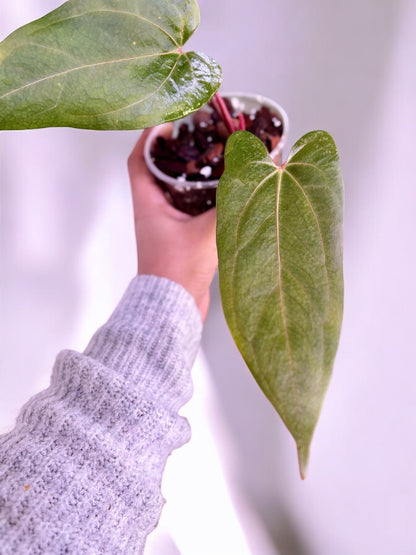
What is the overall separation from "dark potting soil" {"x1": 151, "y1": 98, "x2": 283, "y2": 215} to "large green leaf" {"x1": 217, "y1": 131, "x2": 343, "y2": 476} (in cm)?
23

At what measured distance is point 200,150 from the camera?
2.37ft

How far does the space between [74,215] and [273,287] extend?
1.62ft

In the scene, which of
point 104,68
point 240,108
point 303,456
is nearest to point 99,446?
point 303,456

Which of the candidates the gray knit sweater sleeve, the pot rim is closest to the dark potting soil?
the pot rim

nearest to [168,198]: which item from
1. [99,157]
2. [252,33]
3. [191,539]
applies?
[99,157]

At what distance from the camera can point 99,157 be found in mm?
836

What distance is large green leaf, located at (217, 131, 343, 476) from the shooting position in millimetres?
383

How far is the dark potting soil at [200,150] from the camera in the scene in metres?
0.69

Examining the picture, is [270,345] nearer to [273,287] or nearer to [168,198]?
[273,287]

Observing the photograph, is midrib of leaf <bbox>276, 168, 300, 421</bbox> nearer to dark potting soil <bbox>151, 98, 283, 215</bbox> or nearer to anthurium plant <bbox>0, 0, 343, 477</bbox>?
anthurium plant <bbox>0, 0, 343, 477</bbox>

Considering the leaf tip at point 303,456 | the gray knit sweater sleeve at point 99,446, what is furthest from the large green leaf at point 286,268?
the gray knit sweater sleeve at point 99,446

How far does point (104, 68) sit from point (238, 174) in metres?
0.14

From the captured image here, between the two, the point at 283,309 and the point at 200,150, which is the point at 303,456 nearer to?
the point at 283,309

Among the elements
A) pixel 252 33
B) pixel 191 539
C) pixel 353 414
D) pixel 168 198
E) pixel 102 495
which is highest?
pixel 252 33
